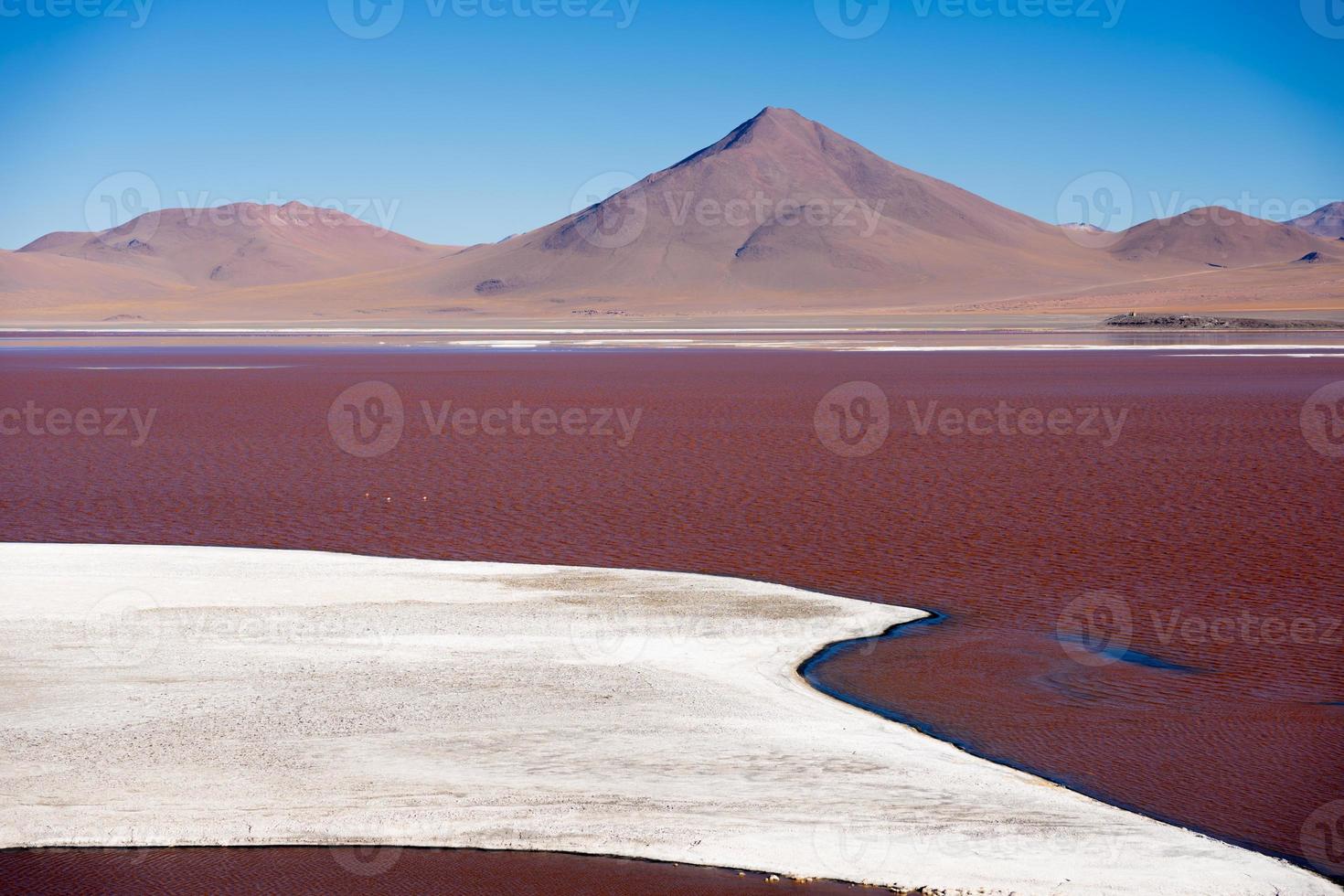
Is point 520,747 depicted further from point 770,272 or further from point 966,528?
point 770,272

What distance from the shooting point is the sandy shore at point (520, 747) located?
5480 mm

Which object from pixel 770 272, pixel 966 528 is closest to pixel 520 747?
pixel 966 528

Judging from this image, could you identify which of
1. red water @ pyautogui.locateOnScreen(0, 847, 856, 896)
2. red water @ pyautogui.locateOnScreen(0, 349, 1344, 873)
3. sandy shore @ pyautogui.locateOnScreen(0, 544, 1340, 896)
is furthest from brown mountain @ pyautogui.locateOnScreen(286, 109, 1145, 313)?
red water @ pyautogui.locateOnScreen(0, 847, 856, 896)

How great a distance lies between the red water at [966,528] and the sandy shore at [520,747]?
630mm

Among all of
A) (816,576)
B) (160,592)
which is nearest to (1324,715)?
(816,576)

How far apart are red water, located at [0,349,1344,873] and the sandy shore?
0.63 metres

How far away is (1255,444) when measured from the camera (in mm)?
19656

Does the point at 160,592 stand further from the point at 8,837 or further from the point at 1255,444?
the point at 1255,444

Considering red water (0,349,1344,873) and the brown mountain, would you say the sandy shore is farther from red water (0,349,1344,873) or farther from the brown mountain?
the brown mountain

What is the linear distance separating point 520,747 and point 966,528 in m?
7.27

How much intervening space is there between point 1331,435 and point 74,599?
18157 millimetres

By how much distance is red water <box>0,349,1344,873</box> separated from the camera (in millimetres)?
6996

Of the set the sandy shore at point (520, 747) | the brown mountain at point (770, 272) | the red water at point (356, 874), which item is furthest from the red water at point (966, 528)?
the brown mountain at point (770, 272)

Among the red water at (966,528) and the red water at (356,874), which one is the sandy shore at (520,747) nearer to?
the red water at (356,874)
